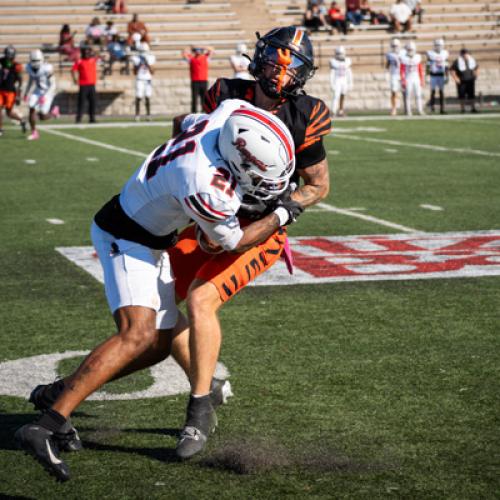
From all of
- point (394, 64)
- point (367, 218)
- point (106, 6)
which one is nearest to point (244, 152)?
→ point (367, 218)

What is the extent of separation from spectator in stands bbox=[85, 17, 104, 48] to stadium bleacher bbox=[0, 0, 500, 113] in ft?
3.36

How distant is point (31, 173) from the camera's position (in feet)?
50.9

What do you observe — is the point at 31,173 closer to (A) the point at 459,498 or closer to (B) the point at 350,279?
(B) the point at 350,279

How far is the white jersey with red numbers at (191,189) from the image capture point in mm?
4090

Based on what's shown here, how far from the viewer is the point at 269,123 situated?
419cm

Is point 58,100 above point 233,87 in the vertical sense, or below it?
below

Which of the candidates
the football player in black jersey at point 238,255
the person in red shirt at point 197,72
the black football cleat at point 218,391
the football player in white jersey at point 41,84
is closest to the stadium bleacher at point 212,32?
the person in red shirt at point 197,72

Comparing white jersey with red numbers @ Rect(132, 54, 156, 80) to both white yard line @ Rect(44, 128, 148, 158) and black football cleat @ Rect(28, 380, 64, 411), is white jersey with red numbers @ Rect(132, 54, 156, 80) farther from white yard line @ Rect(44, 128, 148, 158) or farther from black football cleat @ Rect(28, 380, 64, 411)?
black football cleat @ Rect(28, 380, 64, 411)

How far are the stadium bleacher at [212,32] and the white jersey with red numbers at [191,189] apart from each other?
27.5m

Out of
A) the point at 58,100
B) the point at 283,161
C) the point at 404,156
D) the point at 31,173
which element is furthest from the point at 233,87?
the point at 58,100

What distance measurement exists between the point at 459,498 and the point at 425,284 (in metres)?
3.81

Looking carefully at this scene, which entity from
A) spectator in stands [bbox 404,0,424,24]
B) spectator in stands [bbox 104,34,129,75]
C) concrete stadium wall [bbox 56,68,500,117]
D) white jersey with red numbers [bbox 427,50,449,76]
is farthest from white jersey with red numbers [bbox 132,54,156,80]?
spectator in stands [bbox 404,0,424,24]

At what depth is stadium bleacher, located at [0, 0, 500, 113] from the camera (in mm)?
32594

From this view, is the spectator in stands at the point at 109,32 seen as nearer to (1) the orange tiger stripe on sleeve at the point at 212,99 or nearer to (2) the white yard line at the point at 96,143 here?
(2) the white yard line at the point at 96,143
